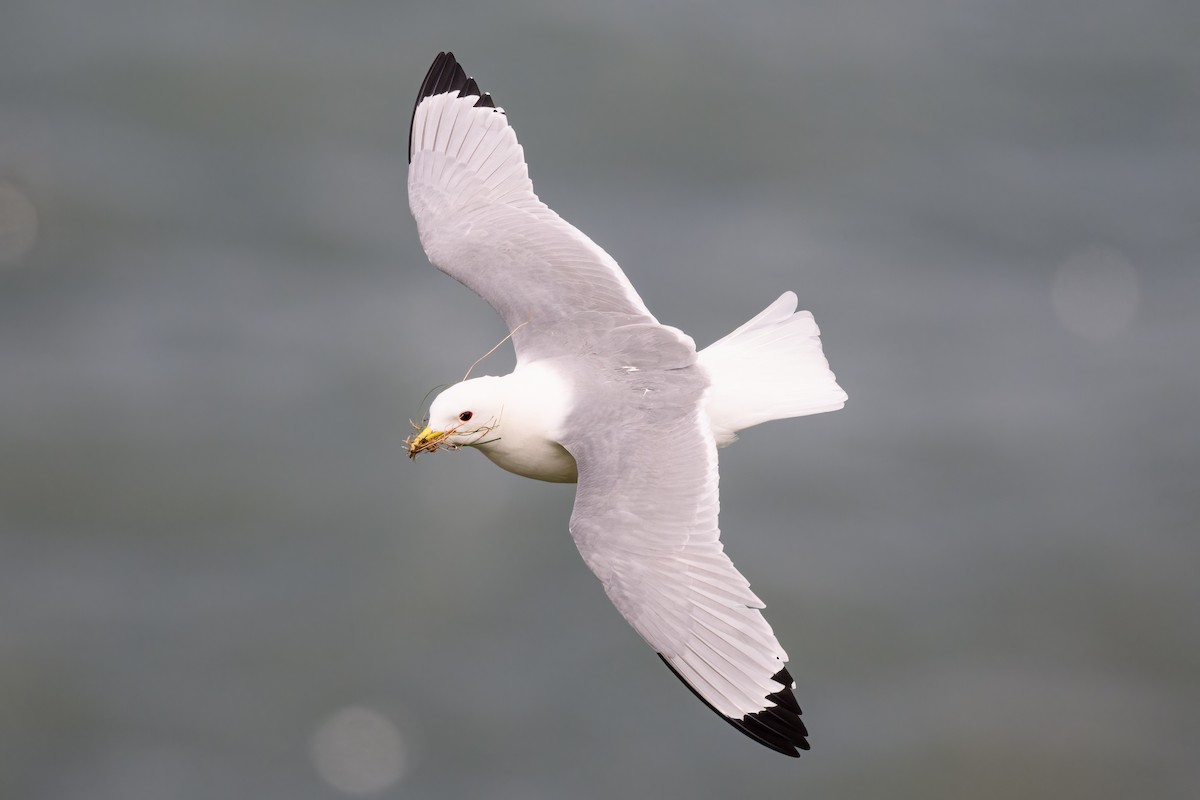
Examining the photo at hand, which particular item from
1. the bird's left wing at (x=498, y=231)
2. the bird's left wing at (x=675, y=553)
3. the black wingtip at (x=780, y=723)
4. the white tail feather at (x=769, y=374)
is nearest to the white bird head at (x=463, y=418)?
the bird's left wing at (x=675, y=553)

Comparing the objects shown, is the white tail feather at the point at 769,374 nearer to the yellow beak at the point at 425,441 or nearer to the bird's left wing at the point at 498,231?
the bird's left wing at the point at 498,231

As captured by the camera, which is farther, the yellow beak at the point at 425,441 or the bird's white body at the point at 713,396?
the bird's white body at the point at 713,396

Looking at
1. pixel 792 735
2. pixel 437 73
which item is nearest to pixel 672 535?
pixel 792 735

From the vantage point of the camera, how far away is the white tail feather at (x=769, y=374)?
17.6 ft

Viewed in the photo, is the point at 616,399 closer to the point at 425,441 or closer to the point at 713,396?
the point at 713,396

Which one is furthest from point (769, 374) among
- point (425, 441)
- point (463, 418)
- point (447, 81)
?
point (447, 81)

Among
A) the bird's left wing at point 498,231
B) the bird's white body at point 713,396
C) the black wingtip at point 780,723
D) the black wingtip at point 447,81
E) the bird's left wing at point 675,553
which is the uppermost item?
the black wingtip at point 447,81

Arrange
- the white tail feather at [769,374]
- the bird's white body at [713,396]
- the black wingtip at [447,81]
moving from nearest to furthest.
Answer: the bird's white body at [713,396]
the white tail feather at [769,374]
the black wingtip at [447,81]

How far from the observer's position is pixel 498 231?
19.4ft

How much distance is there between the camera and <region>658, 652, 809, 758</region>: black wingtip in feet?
14.1

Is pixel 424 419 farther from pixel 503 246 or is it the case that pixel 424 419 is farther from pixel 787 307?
pixel 787 307

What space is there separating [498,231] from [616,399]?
109 cm

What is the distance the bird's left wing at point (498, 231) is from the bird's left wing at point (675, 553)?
0.45 metres

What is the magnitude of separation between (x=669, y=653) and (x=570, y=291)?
1649mm
